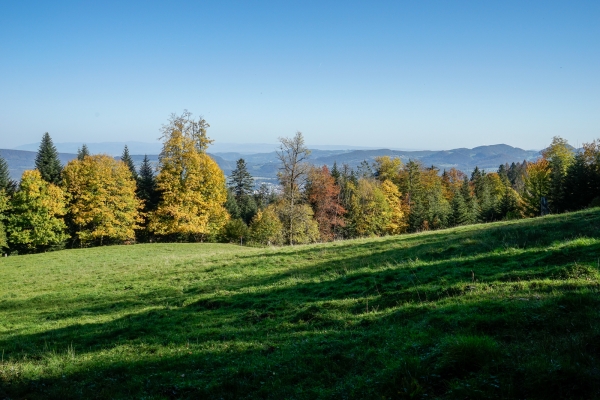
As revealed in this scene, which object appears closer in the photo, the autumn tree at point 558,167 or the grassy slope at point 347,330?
the grassy slope at point 347,330

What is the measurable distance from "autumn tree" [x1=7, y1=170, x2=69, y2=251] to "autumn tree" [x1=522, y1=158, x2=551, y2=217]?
221ft

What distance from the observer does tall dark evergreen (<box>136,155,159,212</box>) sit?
5553 cm

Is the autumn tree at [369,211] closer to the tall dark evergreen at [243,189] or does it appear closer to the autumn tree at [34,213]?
the tall dark evergreen at [243,189]

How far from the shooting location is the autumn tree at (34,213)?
139ft

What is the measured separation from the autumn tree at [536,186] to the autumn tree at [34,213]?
221 feet

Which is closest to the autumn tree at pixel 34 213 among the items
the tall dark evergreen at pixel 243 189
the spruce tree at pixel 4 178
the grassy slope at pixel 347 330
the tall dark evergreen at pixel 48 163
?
the tall dark evergreen at pixel 48 163

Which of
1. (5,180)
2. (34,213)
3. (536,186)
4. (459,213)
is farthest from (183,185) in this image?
(536,186)

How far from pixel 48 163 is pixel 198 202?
2564 cm

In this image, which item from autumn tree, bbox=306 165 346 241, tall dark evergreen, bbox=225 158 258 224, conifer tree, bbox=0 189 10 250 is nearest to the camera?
conifer tree, bbox=0 189 10 250

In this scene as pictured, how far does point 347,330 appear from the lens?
8.55 metres

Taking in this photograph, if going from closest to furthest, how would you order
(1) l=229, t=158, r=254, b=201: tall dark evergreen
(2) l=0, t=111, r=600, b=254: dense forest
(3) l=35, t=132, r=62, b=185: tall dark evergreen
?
1. (2) l=0, t=111, r=600, b=254: dense forest
2. (3) l=35, t=132, r=62, b=185: tall dark evergreen
3. (1) l=229, t=158, r=254, b=201: tall dark evergreen

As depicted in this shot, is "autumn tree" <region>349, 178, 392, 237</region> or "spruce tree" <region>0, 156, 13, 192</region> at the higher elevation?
"spruce tree" <region>0, 156, 13, 192</region>

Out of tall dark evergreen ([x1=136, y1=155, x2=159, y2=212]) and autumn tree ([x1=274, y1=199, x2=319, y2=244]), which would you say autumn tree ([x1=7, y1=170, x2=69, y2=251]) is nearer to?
tall dark evergreen ([x1=136, y1=155, x2=159, y2=212])

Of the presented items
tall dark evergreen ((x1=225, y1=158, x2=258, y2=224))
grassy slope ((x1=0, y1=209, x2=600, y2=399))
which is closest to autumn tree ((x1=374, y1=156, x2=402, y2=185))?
tall dark evergreen ((x1=225, y1=158, x2=258, y2=224))
